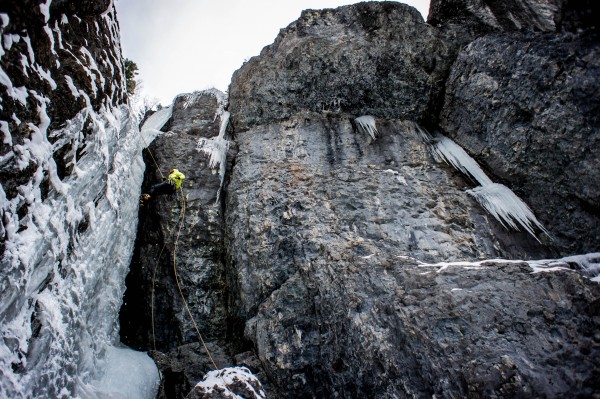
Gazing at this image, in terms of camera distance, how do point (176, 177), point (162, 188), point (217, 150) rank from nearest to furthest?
point (176, 177) → point (162, 188) → point (217, 150)

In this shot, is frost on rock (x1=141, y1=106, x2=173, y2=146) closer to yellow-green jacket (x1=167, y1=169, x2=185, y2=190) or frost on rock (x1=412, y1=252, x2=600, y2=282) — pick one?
yellow-green jacket (x1=167, y1=169, x2=185, y2=190)

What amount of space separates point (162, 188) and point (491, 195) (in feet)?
18.3

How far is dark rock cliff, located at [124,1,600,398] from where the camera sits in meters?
2.63

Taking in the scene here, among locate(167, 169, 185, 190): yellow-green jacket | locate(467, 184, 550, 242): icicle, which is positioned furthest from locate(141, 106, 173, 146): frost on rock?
locate(467, 184, 550, 242): icicle

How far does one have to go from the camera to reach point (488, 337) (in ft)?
8.32

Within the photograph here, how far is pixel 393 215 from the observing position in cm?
493

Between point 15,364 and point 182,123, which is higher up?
point 182,123

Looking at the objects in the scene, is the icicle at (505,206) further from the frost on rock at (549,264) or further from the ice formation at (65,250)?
the ice formation at (65,250)

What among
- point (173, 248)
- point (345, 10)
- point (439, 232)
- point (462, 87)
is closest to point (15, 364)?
point (173, 248)

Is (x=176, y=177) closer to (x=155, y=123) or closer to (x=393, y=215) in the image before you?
(x=155, y=123)

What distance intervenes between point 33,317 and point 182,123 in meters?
5.00

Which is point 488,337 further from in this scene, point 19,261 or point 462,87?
point 462,87

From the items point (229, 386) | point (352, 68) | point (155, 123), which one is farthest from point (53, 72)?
point (352, 68)

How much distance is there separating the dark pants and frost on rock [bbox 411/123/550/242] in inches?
192
